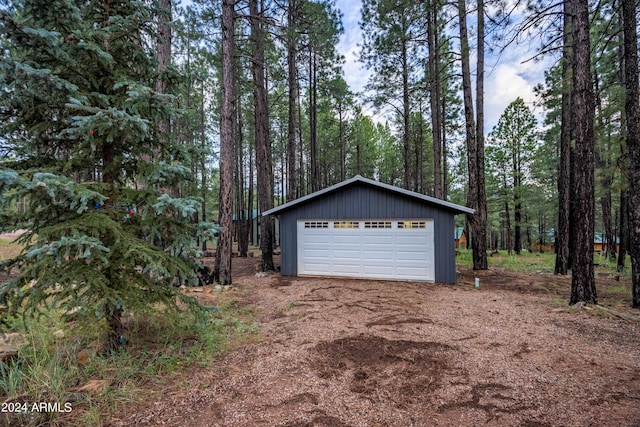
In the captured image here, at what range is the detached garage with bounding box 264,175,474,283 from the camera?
8438 millimetres

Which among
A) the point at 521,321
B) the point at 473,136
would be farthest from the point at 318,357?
the point at 473,136

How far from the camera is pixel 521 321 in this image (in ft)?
15.8

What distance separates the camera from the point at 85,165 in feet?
10.1

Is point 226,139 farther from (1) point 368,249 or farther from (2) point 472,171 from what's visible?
(2) point 472,171

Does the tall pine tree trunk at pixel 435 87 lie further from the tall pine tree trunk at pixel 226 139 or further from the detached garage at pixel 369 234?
the tall pine tree trunk at pixel 226 139

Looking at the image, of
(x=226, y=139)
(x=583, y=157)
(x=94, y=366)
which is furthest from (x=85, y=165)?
(x=583, y=157)

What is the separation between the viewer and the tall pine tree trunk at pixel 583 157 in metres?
5.32

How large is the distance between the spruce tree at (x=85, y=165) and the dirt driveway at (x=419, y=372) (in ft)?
3.81

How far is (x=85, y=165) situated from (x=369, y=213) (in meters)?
7.17

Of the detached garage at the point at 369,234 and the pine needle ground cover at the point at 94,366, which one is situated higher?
the detached garage at the point at 369,234

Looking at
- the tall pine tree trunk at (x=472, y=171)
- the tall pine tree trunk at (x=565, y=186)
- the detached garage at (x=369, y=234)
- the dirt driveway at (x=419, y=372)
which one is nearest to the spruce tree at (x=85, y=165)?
the dirt driveway at (x=419, y=372)

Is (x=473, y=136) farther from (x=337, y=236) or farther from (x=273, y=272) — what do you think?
(x=273, y=272)

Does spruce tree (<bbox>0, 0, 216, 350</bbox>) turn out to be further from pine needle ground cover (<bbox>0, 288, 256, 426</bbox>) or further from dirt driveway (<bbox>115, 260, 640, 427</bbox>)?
dirt driveway (<bbox>115, 260, 640, 427</bbox>)

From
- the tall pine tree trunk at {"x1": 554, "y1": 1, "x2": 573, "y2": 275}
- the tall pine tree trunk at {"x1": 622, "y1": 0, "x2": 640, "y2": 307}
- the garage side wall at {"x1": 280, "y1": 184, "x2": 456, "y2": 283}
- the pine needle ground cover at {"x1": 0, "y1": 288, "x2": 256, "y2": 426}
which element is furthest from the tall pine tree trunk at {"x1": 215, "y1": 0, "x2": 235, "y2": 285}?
the tall pine tree trunk at {"x1": 554, "y1": 1, "x2": 573, "y2": 275}
